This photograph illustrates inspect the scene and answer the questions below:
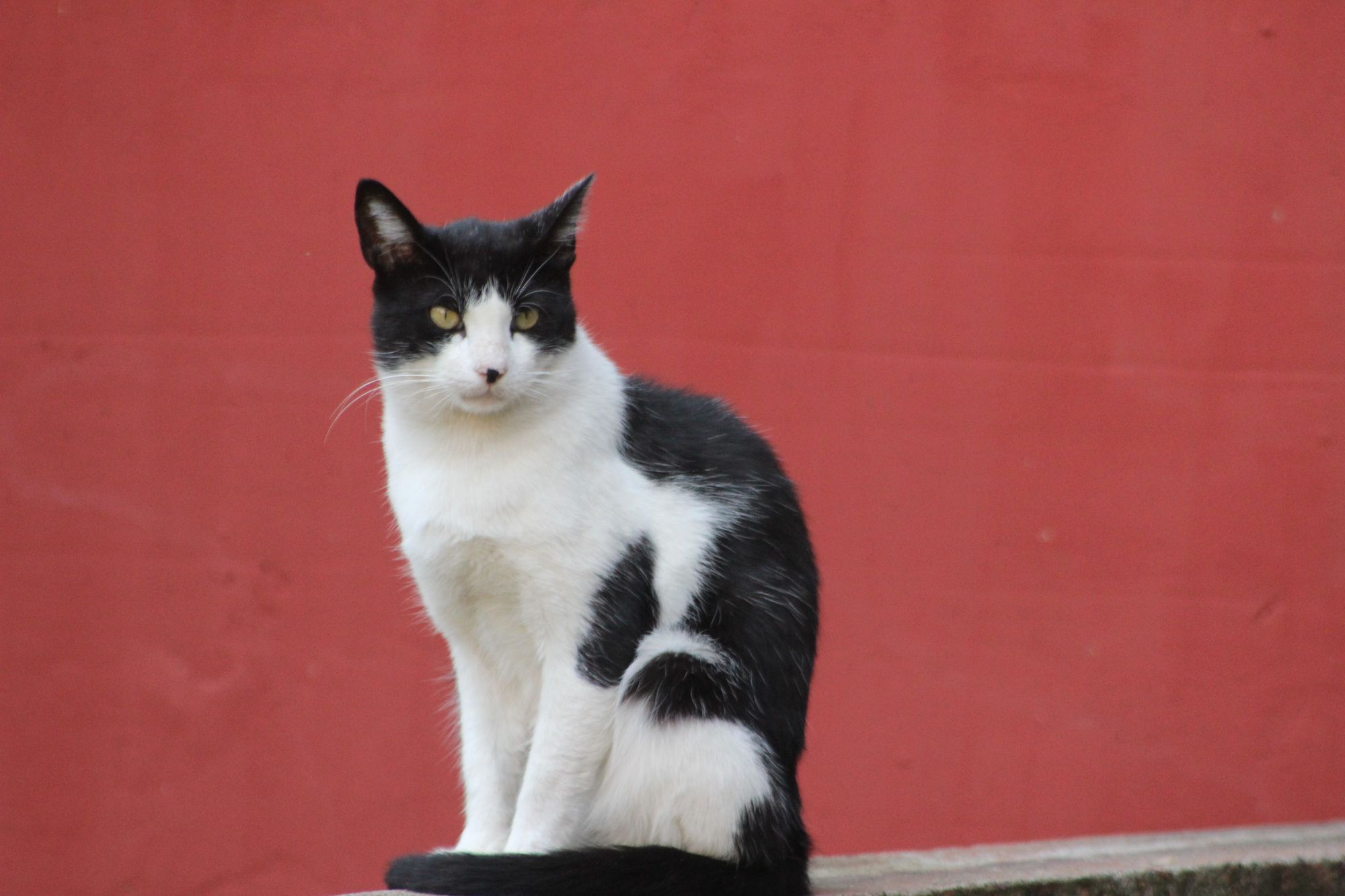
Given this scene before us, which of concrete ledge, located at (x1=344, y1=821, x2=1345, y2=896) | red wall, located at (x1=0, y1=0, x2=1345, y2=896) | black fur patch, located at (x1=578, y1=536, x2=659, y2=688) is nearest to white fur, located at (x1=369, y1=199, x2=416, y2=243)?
black fur patch, located at (x1=578, y1=536, x2=659, y2=688)

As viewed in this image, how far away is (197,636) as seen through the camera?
3.26 meters

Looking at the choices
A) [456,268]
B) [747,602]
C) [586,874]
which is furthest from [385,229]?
[586,874]

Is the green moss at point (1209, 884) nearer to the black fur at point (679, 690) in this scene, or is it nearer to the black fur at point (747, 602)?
the black fur at point (747, 602)

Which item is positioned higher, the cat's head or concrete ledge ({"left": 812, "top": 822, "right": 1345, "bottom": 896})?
the cat's head

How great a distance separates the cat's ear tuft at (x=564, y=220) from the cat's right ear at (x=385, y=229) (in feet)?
0.58

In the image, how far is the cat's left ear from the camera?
6.05ft

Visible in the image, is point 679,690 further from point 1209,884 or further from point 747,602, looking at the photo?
point 1209,884

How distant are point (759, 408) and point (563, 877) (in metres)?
1.68

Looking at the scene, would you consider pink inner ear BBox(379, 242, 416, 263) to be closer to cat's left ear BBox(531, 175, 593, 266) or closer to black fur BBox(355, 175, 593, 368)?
black fur BBox(355, 175, 593, 368)

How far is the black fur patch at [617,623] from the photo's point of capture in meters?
1.79

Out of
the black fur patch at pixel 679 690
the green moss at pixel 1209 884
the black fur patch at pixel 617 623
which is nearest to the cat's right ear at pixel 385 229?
the black fur patch at pixel 617 623

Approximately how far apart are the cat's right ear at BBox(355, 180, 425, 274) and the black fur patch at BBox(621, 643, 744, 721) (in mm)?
680

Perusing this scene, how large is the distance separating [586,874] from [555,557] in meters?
0.43

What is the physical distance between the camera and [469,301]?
1.79m
